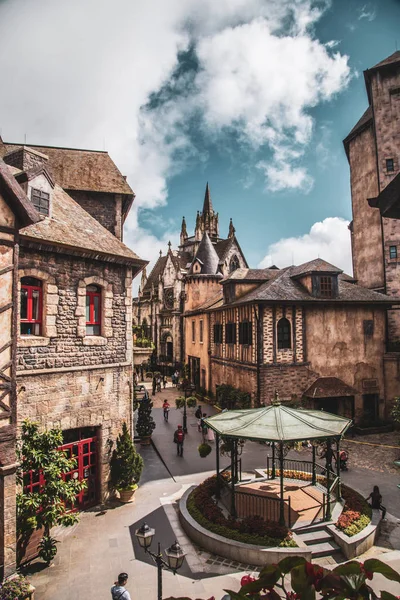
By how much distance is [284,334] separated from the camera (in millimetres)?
21359

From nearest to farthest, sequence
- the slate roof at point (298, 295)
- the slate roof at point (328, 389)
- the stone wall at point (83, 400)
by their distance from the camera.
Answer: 1. the stone wall at point (83, 400)
2. the slate roof at point (328, 389)
3. the slate roof at point (298, 295)

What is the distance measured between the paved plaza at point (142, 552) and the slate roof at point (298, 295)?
30.1 feet

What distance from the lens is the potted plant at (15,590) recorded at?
23.7 feet

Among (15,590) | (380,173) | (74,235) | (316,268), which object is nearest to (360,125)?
(380,173)

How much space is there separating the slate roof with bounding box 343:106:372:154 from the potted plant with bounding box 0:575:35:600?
31261 millimetres

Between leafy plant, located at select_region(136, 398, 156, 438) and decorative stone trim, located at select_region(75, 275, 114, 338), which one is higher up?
decorative stone trim, located at select_region(75, 275, 114, 338)

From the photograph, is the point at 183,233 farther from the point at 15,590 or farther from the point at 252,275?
the point at 15,590

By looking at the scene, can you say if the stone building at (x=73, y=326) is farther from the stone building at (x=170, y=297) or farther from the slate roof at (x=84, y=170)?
the stone building at (x=170, y=297)

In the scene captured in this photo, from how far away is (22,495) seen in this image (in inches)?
357

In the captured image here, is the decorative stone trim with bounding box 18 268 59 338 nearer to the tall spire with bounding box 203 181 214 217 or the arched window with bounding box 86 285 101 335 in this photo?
the arched window with bounding box 86 285 101 335

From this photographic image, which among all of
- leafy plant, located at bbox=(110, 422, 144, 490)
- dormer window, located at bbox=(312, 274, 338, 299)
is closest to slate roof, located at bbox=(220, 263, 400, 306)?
dormer window, located at bbox=(312, 274, 338, 299)

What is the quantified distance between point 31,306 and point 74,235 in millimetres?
2664

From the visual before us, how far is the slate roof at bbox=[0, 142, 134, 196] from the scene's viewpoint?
1669 centimetres

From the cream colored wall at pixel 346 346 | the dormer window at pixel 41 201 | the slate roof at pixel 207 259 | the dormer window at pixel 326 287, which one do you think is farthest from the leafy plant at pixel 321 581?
the slate roof at pixel 207 259
